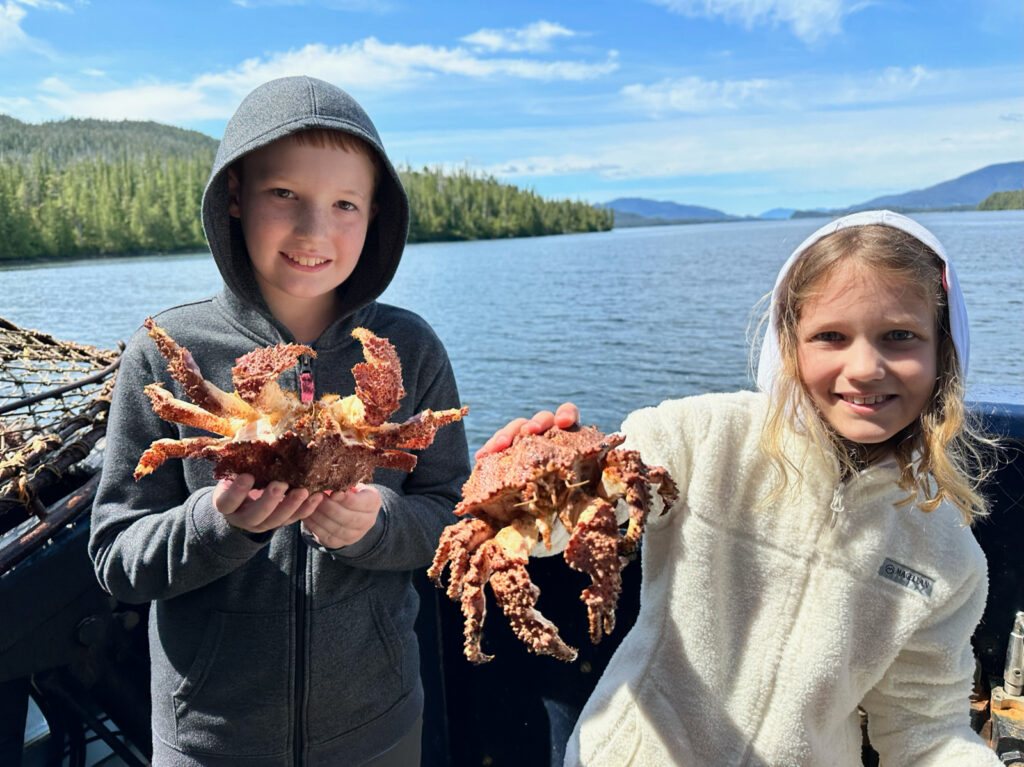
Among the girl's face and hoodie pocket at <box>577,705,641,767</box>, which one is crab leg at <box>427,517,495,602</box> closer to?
hoodie pocket at <box>577,705,641,767</box>

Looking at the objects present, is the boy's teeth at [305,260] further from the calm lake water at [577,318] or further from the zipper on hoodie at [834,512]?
the calm lake water at [577,318]

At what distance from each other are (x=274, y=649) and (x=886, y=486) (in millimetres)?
1433

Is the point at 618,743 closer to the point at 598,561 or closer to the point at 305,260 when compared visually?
the point at 598,561

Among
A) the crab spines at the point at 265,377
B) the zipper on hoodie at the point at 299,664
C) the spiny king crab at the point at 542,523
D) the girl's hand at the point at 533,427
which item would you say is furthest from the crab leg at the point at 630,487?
the zipper on hoodie at the point at 299,664

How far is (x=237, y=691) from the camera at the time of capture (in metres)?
1.58

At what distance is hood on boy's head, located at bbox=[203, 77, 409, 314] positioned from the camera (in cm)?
161

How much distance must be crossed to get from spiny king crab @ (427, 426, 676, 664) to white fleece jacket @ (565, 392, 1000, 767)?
43 cm

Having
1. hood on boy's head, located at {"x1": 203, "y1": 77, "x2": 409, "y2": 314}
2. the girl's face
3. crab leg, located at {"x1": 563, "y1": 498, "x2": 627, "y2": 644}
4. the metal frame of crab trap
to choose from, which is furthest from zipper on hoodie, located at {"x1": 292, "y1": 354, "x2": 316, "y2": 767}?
the girl's face

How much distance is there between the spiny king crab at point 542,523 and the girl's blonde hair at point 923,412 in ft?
1.59

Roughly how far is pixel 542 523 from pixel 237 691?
87 cm

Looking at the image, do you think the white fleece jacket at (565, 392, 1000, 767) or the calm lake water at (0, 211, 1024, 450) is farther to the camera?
the calm lake water at (0, 211, 1024, 450)

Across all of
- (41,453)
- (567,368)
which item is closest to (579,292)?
(567,368)

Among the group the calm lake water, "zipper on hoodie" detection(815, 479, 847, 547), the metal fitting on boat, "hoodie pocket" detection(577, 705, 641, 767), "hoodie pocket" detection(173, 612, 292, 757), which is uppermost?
"zipper on hoodie" detection(815, 479, 847, 547)

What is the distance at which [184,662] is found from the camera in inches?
63.2
